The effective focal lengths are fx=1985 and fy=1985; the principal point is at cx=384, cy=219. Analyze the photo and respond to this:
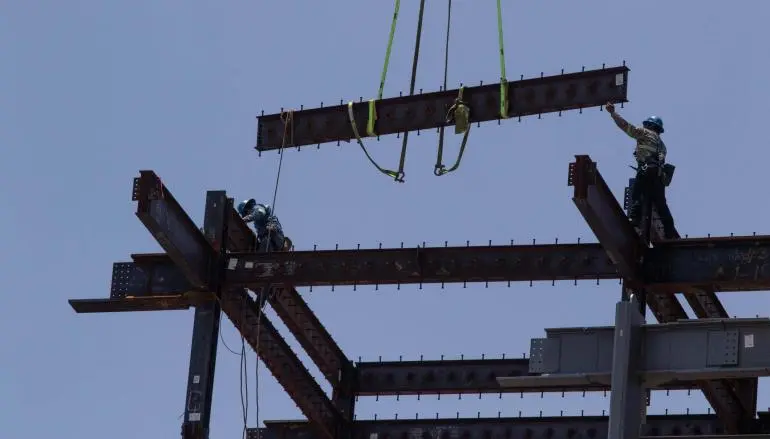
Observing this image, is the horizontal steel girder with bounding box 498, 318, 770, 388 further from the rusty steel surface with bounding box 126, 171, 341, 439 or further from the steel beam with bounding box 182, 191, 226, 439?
the steel beam with bounding box 182, 191, 226, 439

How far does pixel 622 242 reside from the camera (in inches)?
1098

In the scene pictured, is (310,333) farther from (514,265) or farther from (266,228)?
(514,265)

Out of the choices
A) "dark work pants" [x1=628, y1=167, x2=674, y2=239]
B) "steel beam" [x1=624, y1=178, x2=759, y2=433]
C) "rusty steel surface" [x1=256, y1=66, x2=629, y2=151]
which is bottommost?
"steel beam" [x1=624, y1=178, x2=759, y2=433]

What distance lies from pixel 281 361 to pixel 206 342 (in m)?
2.21

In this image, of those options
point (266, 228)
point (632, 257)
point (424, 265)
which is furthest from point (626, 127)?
point (266, 228)

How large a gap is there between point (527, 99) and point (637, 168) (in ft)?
6.45

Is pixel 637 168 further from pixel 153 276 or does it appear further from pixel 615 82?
pixel 153 276

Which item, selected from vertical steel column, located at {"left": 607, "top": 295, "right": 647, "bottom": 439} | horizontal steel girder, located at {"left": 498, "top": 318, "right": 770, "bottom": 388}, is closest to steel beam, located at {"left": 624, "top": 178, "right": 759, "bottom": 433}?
horizontal steel girder, located at {"left": 498, "top": 318, "right": 770, "bottom": 388}

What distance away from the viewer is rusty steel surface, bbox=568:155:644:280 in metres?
26.4

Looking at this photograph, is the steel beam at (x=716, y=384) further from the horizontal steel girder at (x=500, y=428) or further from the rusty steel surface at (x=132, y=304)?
the rusty steel surface at (x=132, y=304)

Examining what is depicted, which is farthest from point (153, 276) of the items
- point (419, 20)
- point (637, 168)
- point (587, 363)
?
point (587, 363)

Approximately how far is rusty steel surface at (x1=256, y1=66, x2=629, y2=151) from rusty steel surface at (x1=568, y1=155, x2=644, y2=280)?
1894 millimetres

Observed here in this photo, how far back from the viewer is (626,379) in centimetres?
1992

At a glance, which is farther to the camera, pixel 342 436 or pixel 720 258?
pixel 342 436
